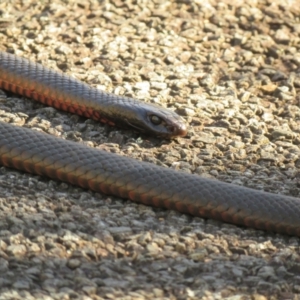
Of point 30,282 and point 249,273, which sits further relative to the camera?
point 249,273

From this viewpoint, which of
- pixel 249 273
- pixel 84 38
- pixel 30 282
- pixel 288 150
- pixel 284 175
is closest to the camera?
pixel 30 282

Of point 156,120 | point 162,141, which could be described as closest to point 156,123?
point 156,120

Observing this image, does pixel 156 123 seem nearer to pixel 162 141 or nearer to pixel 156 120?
pixel 156 120

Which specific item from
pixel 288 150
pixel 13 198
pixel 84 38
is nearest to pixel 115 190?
pixel 13 198

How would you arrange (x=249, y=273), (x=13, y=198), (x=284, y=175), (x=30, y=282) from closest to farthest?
(x=30, y=282) < (x=249, y=273) < (x=13, y=198) < (x=284, y=175)

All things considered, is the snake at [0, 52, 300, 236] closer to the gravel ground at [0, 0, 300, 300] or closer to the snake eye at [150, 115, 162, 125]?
the gravel ground at [0, 0, 300, 300]

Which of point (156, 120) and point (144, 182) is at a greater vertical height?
point (156, 120)

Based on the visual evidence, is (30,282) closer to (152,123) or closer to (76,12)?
(152,123)

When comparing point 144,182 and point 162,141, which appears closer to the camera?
point 144,182
